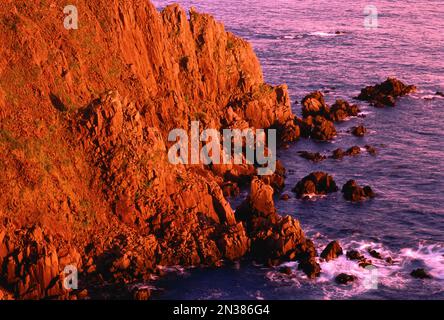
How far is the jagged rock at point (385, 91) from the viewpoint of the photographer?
148m

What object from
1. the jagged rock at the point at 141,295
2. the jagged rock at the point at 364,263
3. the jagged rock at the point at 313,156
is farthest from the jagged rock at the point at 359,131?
the jagged rock at the point at 141,295

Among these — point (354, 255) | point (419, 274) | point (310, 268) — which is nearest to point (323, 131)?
point (354, 255)

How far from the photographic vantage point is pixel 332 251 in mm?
81438

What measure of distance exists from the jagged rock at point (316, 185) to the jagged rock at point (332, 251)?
19.3 m

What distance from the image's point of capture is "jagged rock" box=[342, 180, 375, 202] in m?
98.4

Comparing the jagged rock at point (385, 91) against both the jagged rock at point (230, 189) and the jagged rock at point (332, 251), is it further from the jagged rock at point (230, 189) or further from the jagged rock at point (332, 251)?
the jagged rock at point (332, 251)

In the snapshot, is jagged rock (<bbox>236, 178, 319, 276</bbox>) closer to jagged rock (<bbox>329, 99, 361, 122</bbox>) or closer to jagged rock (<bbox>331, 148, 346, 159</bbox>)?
jagged rock (<bbox>331, 148, 346, 159</bbox>)

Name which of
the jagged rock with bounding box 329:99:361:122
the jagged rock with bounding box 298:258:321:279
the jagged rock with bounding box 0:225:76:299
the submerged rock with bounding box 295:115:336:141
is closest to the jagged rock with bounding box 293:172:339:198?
the jagged rock with bounding box 298:258:321:279

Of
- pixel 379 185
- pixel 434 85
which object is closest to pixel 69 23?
pixel 379 185

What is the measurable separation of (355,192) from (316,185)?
20.5 ft

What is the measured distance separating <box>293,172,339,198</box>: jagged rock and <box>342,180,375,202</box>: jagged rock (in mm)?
2405

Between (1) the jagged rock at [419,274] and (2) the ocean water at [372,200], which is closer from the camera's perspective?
(2) the ocean water at [372,200]

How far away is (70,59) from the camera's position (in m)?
92.6
